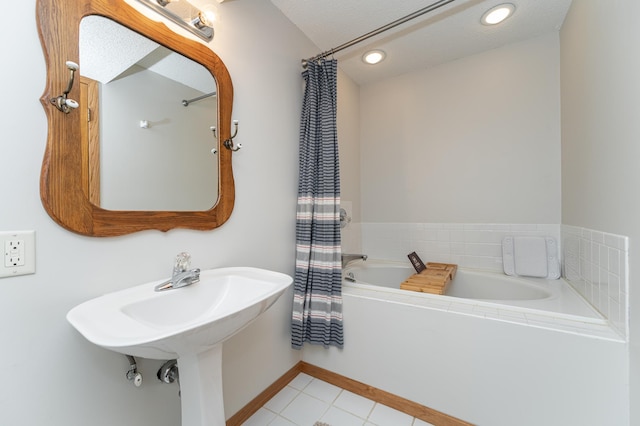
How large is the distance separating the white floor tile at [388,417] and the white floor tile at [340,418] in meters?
0.07

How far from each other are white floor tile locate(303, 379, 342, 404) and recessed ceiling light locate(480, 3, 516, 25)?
2.63 m

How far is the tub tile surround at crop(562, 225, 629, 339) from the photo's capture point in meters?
0.96

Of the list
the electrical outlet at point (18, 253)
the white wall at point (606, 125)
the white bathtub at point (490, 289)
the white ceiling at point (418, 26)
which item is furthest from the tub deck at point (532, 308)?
the white ceiling at point (418, 26)

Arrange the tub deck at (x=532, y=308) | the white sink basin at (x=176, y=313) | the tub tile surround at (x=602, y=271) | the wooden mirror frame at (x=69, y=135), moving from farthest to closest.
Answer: the tub deck at (x=532, y=308) → the tub tile surround at (x=602, y=271) → the wooden mirror frame at (x=69, y=135) → the white sink basin at (x=176, y=313)

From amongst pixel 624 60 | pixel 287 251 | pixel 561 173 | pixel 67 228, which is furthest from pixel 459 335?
pixel 67 228

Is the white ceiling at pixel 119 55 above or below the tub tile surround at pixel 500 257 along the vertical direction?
above

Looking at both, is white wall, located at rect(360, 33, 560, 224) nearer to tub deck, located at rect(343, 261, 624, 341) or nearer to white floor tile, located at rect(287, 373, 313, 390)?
tub deck, located at rect(343, 261, 624, 341)

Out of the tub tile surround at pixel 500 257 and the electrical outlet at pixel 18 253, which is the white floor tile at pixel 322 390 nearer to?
the tub tile surround at pixel 500 257

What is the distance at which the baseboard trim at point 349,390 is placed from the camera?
1.27m

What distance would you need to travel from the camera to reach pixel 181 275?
38.2 inches

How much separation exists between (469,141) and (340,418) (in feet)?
7.33

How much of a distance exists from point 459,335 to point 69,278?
1.60 m

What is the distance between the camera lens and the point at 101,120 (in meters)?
0.85

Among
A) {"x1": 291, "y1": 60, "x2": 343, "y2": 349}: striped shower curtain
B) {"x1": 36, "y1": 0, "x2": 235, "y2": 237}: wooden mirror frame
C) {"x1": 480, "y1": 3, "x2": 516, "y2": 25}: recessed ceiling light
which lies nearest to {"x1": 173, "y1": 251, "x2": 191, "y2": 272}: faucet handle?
{"x1": 36, "y1": 0, "x2": 235, "y2": 237}: wooden mirror frame
